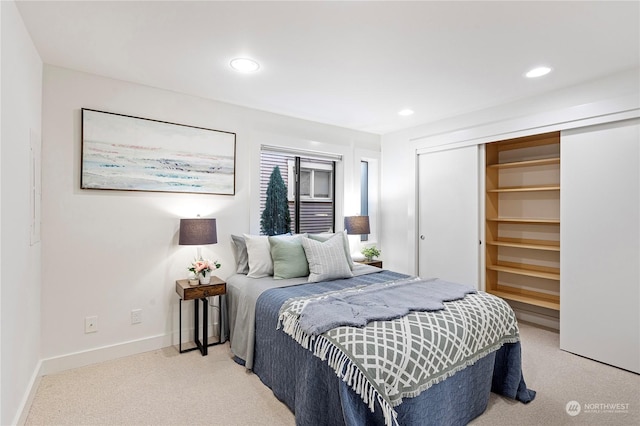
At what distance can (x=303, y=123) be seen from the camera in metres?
4.02

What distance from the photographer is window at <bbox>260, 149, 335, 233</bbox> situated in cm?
394

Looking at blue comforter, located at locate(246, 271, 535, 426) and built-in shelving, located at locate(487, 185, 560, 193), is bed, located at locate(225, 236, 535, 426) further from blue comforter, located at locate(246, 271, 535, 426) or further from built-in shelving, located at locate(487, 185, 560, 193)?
built-in shelving, located at locate(487, 185, 560, 193)

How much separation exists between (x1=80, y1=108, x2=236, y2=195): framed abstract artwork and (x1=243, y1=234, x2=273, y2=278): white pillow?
634 millimetres

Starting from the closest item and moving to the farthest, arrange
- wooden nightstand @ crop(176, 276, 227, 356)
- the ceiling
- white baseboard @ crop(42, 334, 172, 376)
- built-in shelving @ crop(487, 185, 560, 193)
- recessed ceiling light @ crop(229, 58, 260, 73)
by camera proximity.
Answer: the ceiling → recessed ceiling light @ crop(229, 58, 260, 73) → white baseboard @ crop(42, 334, 172, 376) → wooden nightstand @ crop(176, 276, 227, 356) → built-in shelving @ crop(487, 185, 560, 193)

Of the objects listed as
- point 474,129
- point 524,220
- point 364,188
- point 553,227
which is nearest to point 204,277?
point 364,188

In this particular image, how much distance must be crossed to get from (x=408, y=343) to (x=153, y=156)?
2.66 metres

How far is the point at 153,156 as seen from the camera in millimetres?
2988

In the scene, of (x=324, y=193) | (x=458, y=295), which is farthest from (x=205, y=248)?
(x=458, y=295)

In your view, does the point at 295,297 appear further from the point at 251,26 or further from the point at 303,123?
the point at 303,123

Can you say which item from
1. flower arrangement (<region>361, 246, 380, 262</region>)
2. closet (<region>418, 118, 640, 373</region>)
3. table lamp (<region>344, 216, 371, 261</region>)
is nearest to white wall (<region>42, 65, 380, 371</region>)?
table lamp (<region>344, 216, 371, 261</region>)

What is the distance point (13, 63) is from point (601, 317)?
181 inches

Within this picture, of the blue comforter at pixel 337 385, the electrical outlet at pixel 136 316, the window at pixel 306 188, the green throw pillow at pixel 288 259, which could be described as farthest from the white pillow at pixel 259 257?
the electrical outlet at pixel 136 316

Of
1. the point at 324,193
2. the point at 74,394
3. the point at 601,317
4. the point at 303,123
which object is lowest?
the point at 74,394

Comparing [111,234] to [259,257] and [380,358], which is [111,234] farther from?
[380,358]
